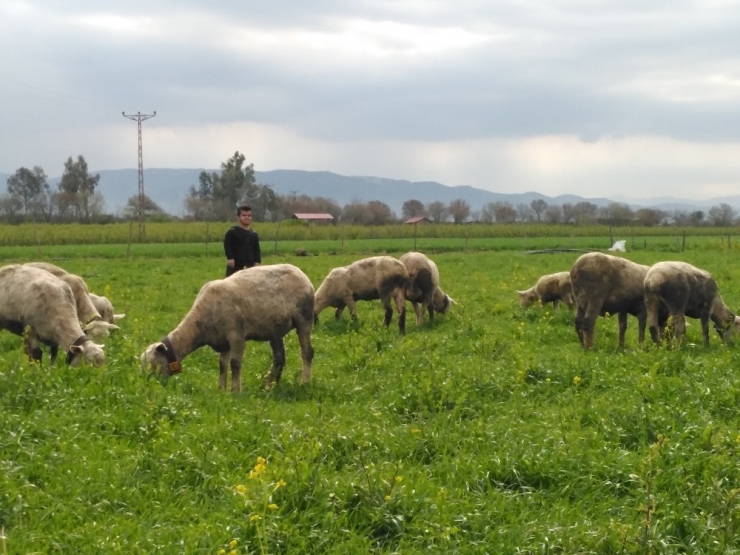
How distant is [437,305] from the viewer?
1817cm

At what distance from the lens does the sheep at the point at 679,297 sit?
13.0 meters

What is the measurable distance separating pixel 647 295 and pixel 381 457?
25.2ft

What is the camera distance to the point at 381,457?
725cm

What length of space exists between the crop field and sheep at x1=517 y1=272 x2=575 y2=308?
7.08m

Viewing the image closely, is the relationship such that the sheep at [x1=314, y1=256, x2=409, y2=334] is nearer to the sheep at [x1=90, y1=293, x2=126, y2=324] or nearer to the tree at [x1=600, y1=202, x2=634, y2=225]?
the sheep at [x1=90, y1=293, x2=126, y2=324]

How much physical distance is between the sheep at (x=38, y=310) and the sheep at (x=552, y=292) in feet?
39.0

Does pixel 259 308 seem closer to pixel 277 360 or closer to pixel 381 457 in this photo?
pixel 277 360

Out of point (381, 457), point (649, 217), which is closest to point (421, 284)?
point (381, 457)

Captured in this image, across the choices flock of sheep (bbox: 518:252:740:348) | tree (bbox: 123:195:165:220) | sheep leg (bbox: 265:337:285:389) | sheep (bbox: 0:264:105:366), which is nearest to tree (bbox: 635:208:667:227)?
tree (bbox: 123:195:165:220)

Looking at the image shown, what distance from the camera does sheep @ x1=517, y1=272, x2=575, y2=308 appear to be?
19109 mm

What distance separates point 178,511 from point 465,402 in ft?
14.5

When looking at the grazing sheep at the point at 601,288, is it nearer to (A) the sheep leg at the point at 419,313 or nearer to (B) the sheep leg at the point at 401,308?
(B) the sheep leg at the point at 401,308

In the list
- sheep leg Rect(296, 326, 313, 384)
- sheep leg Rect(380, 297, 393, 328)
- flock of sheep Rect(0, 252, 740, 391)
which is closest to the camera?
flock of sheep Rect(0, 252, 740, 391)

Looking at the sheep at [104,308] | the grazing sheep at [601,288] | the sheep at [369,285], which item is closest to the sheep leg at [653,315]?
the grazing sheep at [601,288]
